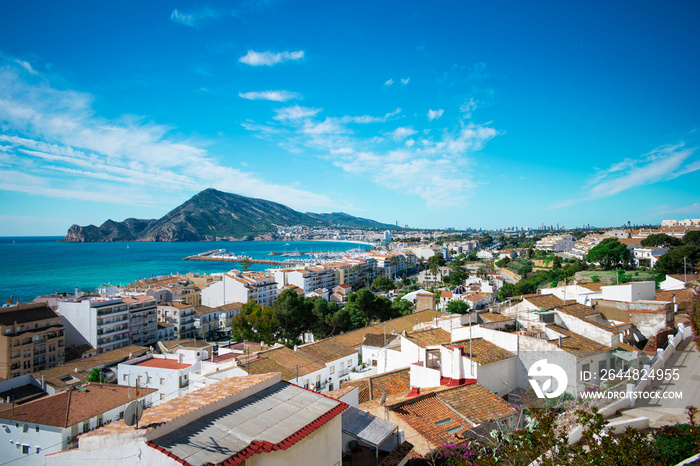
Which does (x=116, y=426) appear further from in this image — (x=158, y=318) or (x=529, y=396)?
(x=158, y=318)

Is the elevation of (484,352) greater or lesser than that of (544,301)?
lesser

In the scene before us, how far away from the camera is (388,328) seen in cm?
2472

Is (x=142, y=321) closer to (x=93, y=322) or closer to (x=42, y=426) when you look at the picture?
(x=93, y=322)

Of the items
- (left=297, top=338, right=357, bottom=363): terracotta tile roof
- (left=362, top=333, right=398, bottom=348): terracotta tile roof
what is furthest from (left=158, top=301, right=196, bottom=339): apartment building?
(left=297, top=338, right=357, bottom=363): terracotta tile roof

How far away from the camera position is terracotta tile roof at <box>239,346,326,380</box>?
13992 mm

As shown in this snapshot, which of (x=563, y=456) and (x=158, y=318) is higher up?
(x=563, y=456)

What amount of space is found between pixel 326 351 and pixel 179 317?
24576mm

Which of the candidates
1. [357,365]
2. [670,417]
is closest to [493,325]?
[670,417]

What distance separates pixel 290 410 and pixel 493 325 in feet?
34.2

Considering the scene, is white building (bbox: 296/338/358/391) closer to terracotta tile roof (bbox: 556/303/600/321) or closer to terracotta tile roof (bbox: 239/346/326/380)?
terracotta tile roof (bbox: 239/346/326/380)

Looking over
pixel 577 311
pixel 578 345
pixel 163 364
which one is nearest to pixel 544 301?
pixel 577 311

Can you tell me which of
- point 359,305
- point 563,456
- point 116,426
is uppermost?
point 116,426

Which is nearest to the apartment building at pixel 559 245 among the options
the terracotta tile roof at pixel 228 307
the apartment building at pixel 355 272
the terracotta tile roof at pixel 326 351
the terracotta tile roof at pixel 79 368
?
the apartment building at pixel 355 272

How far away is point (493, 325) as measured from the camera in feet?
43.5
